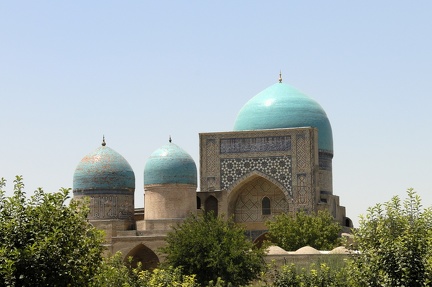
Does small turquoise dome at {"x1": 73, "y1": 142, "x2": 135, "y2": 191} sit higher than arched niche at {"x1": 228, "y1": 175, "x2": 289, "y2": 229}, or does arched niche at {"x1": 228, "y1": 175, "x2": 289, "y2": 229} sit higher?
small turquoise dome at {"x1": 73, "y1": 142, "x2": 135, "y2": 191}

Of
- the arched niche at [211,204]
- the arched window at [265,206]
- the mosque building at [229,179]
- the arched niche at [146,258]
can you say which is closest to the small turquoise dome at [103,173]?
the mosque building at [229,179]

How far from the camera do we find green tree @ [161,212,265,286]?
28.5 metres

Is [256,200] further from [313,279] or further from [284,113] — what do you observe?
[313,279]

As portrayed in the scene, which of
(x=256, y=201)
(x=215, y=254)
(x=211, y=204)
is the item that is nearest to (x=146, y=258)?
(x=211, y=204)

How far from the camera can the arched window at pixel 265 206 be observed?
4209 cm

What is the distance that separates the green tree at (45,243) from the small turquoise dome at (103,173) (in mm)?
24718

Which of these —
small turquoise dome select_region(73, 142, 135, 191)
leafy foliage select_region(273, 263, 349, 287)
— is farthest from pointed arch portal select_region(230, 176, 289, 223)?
leafy foliage select_region(273, 263, 349, 287)

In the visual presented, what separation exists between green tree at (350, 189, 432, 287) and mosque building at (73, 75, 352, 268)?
2230cm

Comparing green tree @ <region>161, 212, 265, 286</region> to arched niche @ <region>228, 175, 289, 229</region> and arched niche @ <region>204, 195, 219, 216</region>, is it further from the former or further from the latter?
arched niche @ <region>228, 175, 289, 229</region>

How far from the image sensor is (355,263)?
55.8ft

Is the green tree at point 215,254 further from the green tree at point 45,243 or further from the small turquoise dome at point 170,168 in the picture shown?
the green tree at point 45,243

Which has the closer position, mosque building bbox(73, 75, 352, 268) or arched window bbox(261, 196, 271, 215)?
mosque building bbox(73, 75, 352, 268)

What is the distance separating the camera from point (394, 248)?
16375 millimetres

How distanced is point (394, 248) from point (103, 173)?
25.3 meters
